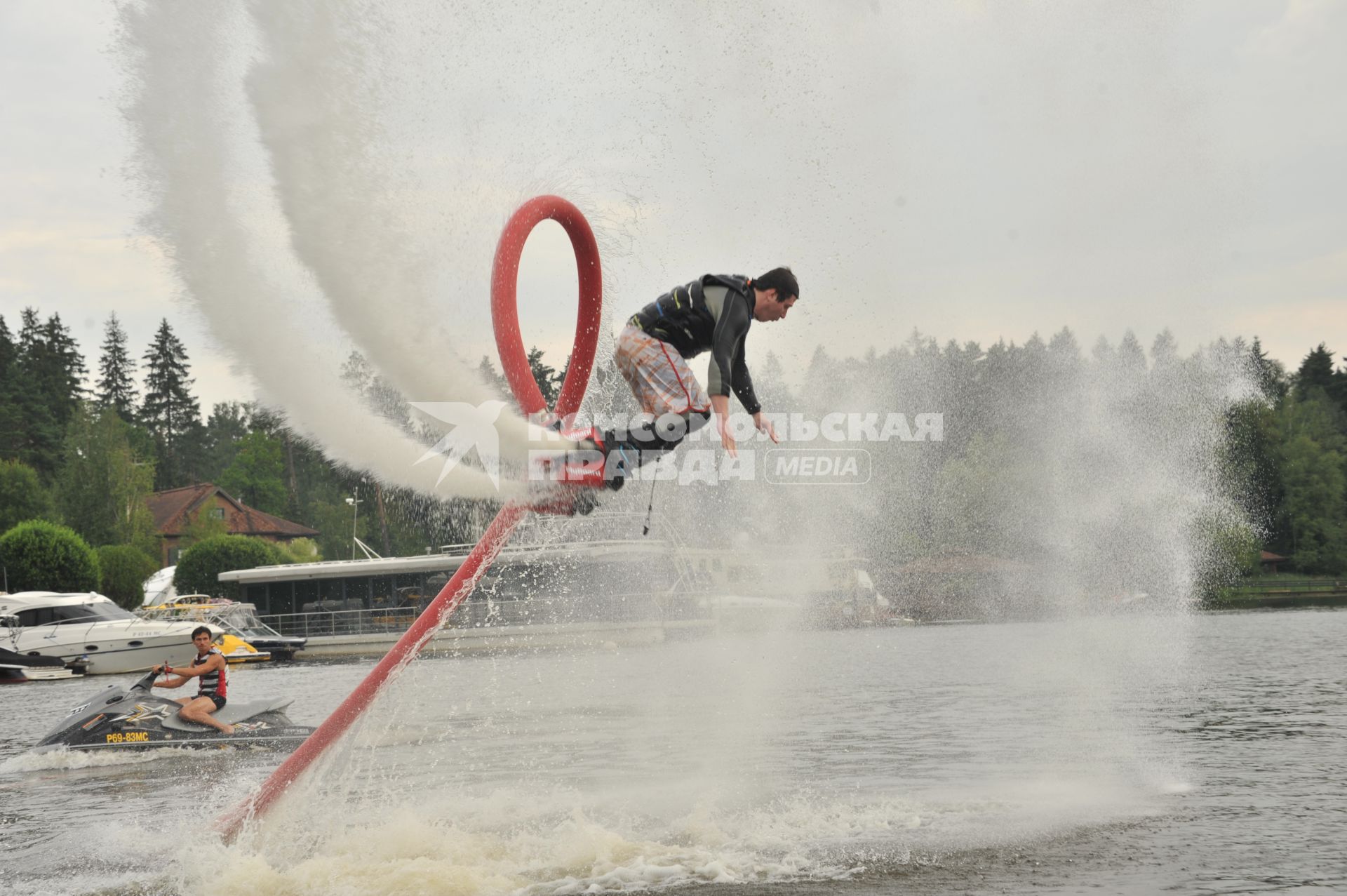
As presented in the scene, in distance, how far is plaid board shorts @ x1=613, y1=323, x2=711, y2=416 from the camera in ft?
30.2

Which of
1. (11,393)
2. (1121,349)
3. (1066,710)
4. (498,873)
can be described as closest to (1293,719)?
(1066,710)

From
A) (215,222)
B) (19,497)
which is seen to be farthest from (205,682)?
(19,497)

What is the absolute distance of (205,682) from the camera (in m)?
18.6

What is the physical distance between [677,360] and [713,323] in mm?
434

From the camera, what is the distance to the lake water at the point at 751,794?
377 inches

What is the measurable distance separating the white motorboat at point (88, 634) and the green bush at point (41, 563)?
38.8ft

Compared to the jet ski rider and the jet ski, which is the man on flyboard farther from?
the jet ski

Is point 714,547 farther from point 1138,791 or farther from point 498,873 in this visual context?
point 498,873

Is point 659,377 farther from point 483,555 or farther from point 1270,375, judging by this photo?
point 1270,375

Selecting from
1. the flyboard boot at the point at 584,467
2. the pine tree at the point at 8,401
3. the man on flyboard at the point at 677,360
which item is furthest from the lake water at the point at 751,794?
the pine tree at the point at 8,401

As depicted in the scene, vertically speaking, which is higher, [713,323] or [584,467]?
[713,323]

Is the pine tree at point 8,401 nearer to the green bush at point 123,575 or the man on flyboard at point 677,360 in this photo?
the green bush at point 123,575

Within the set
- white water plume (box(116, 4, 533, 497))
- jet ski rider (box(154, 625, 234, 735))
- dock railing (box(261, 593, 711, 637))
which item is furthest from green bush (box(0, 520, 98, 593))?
white water plume (box(116, 4, 533, 497))

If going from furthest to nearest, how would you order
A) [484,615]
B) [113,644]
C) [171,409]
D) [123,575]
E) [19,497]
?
[171,409] < [19,497] < [123,575] < [484,615] < [113,644]
